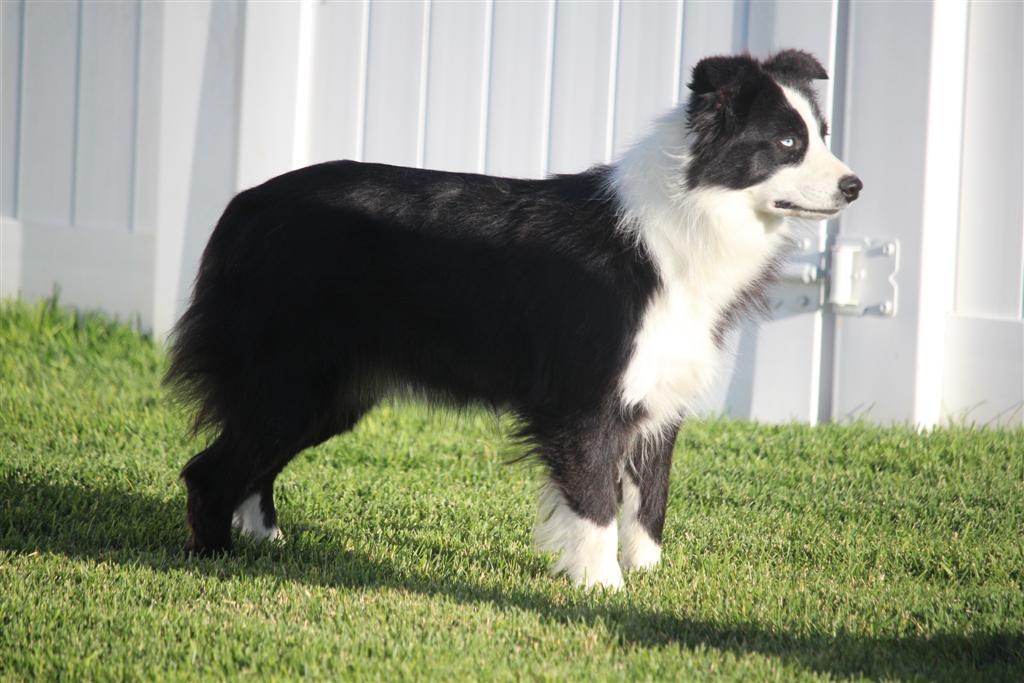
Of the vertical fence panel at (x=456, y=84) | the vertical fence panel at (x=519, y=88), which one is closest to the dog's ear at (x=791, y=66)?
the vertical fence panel at (x=519, y=88)

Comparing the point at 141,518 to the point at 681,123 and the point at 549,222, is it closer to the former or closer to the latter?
the point at 549,222

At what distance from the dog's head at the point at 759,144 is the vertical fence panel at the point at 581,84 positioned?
8.01 feet

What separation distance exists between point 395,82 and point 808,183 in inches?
133

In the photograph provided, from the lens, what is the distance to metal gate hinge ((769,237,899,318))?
5402 mm

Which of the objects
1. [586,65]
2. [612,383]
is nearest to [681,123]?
[612,383]

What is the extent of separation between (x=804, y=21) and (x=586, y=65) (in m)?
Result: 1.06

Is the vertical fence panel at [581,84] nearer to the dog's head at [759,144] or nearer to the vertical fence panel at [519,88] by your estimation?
the vertical fence panel at [519,88]

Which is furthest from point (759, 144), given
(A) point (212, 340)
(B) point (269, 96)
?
(B) point (269, 96)

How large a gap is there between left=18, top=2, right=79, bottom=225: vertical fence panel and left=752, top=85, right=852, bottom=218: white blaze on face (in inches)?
198

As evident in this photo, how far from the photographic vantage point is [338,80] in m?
6.52

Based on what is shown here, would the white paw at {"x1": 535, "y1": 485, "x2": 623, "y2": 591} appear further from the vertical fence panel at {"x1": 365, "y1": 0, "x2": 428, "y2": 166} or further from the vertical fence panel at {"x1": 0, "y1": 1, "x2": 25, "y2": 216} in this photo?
the vertical fence panel at {"x1": 0, "y1": 1, "x2": 25, "y2": 216}

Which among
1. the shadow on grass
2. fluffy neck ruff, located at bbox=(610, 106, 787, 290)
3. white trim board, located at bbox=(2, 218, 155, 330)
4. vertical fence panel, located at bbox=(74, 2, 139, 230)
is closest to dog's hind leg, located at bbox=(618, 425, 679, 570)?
the shadow on grass

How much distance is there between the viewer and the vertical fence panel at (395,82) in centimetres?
633

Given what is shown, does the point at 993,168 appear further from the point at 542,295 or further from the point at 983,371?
the point at 542,295
